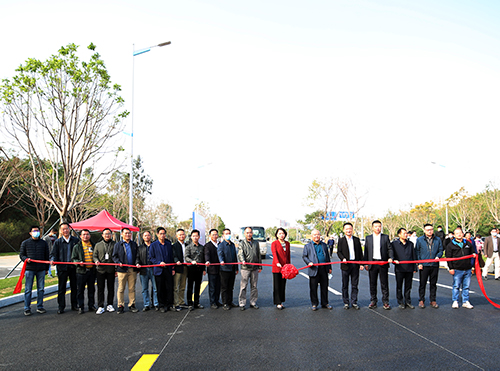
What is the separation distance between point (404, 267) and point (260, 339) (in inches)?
176

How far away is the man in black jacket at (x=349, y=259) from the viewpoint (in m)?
9.53

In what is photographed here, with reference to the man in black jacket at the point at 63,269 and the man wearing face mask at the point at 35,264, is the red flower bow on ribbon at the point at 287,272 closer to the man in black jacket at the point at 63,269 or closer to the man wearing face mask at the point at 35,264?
the man in black jacket at the point at 63,269

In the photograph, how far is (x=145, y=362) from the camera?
18.4ft

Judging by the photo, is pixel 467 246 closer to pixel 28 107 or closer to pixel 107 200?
pixel 28 107

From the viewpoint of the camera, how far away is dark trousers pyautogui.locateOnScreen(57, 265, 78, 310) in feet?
30.6

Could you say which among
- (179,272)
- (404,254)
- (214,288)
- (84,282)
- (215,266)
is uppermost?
(404,254)

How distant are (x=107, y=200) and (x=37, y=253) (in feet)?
112

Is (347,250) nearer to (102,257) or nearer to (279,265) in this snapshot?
(279,265)

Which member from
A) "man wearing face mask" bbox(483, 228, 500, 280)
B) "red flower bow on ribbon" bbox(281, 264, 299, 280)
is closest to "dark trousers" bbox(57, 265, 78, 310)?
"red flower bow on ribbon" bbox(281, 264, 299, 280)

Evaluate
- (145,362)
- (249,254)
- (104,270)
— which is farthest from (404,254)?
(104,270)

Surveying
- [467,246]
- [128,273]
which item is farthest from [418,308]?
[128,273]

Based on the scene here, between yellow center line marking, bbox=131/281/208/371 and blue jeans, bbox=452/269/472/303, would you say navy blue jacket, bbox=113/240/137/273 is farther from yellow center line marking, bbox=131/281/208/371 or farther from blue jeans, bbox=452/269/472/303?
blue jeans, bbox=452/269/472/303

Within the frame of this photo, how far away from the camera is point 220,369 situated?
5.26m

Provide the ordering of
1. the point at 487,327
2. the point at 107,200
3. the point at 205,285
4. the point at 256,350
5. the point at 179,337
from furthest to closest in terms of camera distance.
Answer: the point at 107,200, the point at 205,285, the point at 487,327, the point at 179,337, the point at 256,350
